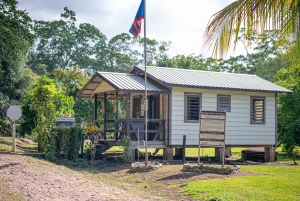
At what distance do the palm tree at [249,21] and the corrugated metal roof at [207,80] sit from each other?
33.6 ft

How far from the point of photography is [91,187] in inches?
459

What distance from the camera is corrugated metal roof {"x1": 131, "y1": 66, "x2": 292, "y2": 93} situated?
1983cm

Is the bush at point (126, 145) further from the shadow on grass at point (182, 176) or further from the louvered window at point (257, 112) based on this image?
the louvered window at point (257, 112)

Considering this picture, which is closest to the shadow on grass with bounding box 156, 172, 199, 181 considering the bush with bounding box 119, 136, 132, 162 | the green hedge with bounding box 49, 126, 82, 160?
the bush with bounding box 119, 136, 132, 162

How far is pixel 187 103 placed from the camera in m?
20.5

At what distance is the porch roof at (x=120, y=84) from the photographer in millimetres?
18375

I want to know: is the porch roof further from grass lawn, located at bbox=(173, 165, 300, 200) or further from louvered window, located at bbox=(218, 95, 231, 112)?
grass lawn, located at bbox=(173, 165, 300, 200)

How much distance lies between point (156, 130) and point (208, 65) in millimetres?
32981

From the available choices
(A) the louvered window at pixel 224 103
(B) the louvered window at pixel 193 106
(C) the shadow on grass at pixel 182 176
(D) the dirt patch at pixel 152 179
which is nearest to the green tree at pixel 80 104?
(B) the louvered window at pixel 193 106

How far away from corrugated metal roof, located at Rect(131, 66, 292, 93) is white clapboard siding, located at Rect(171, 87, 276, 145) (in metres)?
0.38

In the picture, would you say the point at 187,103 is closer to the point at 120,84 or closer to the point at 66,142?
the point at 120,84

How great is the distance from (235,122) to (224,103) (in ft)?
3.38

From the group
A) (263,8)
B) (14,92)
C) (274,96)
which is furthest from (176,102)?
(14,92)

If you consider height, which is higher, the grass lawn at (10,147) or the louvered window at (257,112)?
the louvered window at (257,112)
